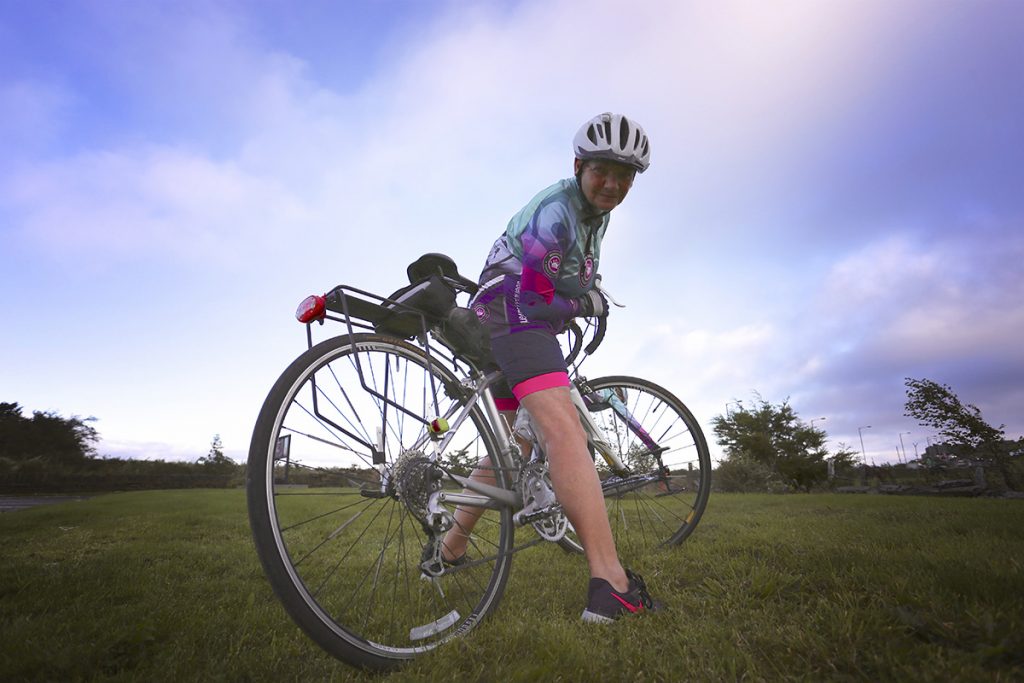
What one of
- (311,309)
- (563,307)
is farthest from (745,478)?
(311,309)

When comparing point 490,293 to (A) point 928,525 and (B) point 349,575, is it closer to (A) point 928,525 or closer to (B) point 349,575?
(B) point 349,575

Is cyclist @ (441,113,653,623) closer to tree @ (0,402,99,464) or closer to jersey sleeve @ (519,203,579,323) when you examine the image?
jersey sleeve @ (519,203,579,323)

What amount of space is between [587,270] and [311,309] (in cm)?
144

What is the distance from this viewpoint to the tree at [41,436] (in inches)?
906

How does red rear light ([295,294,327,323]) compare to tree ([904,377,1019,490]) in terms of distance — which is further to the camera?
tree ([904,377,1019,490])

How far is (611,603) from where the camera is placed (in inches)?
88.3

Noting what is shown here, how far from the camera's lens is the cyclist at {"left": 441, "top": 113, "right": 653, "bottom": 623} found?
2.39 m

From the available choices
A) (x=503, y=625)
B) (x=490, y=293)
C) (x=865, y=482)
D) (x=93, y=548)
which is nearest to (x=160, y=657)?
(x=503, y=625)

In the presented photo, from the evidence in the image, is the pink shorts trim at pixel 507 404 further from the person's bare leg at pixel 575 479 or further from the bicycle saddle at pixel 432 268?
the bicycle saddle at pixel 432 268

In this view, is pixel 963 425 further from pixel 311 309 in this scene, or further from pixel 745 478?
pixel 311 309

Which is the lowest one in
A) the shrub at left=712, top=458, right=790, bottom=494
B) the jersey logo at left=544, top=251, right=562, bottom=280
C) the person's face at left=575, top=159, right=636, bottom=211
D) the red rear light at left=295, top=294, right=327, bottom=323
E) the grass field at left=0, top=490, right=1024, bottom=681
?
the grass field at left=0, top=490, right=1024, bottom=681

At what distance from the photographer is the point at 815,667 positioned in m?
1.71

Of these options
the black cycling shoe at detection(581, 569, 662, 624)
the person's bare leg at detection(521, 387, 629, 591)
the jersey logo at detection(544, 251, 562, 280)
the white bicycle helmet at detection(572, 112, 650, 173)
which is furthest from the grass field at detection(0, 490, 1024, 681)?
the white bicycle helmet at detection(572, 112, 650, 173)

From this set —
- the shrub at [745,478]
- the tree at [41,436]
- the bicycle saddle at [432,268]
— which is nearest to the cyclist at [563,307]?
the bicycle saddle at [432,268]
